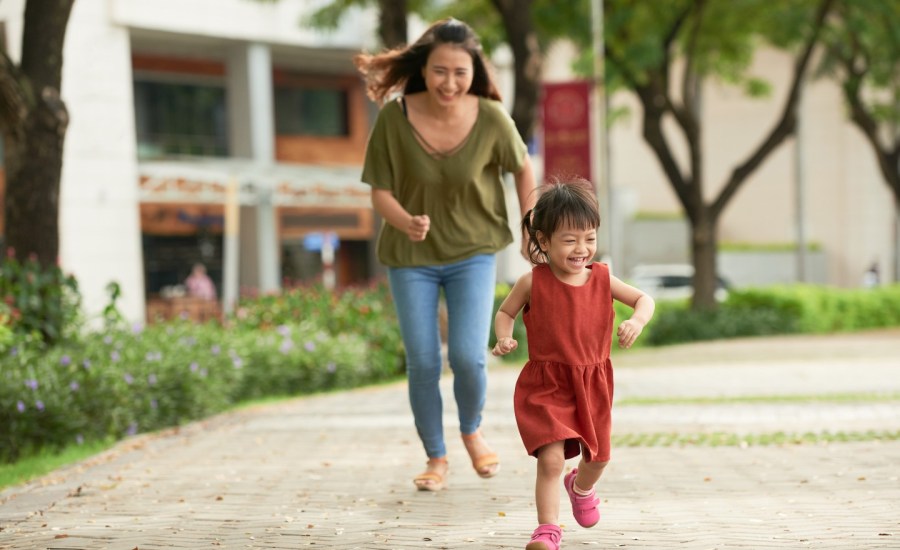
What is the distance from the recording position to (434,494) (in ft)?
19.4

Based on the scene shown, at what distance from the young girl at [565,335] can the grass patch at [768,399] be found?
5799 mm

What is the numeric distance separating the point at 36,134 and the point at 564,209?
6150 mm

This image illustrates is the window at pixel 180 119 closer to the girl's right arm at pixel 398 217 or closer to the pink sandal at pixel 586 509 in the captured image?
the girl's right arm at pixel 398 217

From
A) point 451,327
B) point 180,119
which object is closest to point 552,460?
point 451,327

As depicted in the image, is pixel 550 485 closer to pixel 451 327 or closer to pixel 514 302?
pixel 514 302

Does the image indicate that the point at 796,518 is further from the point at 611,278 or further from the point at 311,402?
the point at 311,402

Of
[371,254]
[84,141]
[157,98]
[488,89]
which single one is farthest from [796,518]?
[371,254]

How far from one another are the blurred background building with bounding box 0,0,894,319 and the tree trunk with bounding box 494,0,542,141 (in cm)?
420

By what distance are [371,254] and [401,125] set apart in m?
32.2

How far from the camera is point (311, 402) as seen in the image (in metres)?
11.5

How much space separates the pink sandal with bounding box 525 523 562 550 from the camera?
4.30 meters

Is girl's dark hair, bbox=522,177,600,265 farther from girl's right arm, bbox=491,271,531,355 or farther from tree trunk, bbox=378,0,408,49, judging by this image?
tree trunk, bbox=378,0,408,49

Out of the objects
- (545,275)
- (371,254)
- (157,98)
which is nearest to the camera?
(545,275)

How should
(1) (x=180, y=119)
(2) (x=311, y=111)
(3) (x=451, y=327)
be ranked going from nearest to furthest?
(3) (x=451, y=327), (1) (x=180, y=119), (2) (x=311, y=111)
